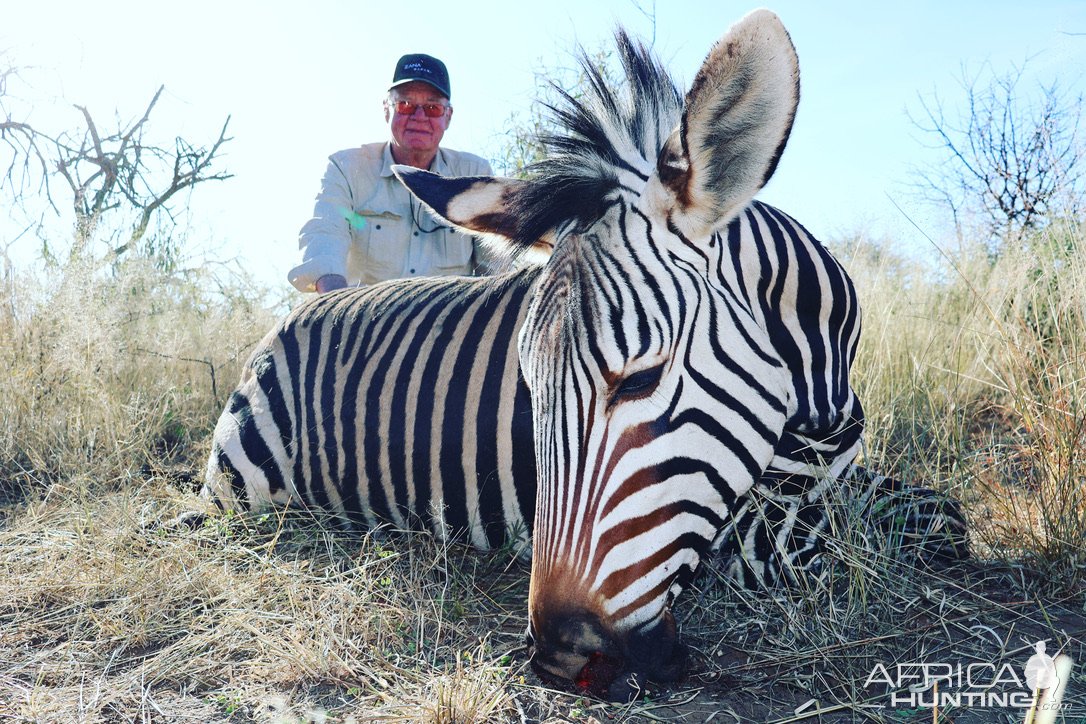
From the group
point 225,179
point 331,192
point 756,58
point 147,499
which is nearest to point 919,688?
point 756,58

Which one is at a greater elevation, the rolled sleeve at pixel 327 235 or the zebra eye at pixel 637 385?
the rolled sleeve at pixel 327 235

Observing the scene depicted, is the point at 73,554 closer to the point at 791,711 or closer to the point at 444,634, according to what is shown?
the point at 444,634

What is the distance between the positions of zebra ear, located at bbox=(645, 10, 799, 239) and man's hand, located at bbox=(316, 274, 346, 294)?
3.00 m

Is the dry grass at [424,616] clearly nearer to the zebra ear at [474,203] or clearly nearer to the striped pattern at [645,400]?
the striped pattern at [645,400]

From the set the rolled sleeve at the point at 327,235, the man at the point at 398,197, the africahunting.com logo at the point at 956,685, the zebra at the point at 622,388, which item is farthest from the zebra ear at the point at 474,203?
the man at the point at 398,197

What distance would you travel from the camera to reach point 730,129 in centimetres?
192

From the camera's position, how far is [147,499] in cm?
363

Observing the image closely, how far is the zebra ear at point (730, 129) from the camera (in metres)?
1.81

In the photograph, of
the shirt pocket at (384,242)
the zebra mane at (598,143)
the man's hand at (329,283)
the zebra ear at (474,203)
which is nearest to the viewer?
the zebra mane at (598,143)

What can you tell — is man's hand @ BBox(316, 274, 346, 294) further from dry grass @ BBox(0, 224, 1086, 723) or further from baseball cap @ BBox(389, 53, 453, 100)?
baseball cap @ BBox(389, 53, 453, 100)

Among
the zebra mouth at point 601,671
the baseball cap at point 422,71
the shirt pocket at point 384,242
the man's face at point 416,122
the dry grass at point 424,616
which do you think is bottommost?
the dry grass at point 424,616

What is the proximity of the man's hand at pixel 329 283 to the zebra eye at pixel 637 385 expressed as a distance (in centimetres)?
316

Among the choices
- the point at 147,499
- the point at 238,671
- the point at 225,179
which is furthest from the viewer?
the point at 225,179

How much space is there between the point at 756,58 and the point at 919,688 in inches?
61.6
